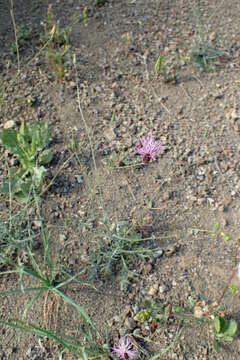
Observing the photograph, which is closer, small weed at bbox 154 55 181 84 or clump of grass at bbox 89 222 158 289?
clump of grass at bbox 89 222 158 289

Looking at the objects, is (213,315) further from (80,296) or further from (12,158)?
(12,158)

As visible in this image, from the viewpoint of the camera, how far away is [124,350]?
1424mm

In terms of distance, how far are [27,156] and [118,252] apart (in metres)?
0.49

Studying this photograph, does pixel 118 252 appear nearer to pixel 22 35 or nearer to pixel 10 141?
pixel 10 141

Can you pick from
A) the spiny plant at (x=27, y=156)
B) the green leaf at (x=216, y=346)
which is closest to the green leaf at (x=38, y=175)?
the spiny plant at (x=27, y=156)

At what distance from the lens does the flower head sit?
56.1 inches

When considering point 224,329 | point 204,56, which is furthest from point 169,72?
point 224,329

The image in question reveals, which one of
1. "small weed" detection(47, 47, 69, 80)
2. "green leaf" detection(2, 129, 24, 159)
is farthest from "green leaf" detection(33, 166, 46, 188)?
"small weed" detection(47, 47, 69, 80)

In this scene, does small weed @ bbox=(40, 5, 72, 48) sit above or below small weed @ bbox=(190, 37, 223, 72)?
above

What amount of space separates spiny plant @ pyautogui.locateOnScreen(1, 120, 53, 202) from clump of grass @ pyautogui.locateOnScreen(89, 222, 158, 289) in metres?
0.32

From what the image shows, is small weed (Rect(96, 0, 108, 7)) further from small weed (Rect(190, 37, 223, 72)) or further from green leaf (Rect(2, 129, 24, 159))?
green leaf (Rect(2, 129, 24, 159))

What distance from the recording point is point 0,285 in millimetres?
1598

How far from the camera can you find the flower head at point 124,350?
1424mm

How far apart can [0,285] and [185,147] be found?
34.1 inches
